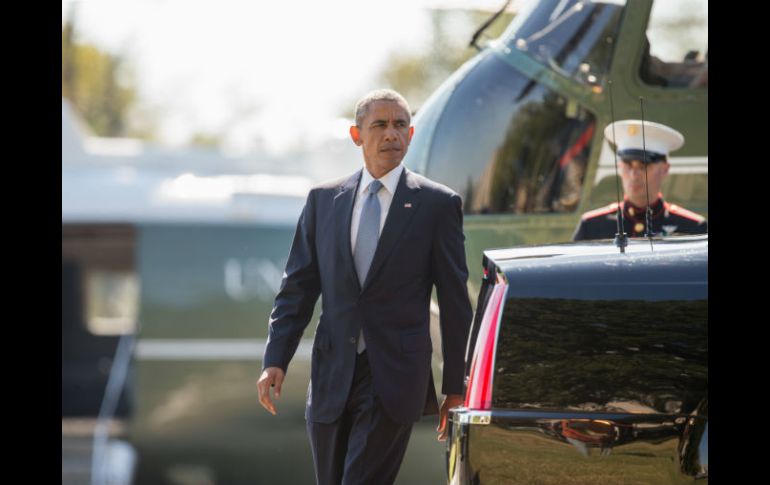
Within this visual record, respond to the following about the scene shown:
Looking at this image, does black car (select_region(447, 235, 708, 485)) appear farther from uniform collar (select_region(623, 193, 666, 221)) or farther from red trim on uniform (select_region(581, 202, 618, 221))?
red trim on uniform (select_region(581, 202, 618, 221))

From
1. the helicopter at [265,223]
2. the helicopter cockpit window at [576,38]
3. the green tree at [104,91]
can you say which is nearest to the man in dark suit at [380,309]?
the helicopter at [265,223]

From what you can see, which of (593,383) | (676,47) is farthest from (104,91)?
(593,383)

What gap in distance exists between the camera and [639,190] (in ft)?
19.8

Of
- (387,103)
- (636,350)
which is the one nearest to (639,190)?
(387,103)

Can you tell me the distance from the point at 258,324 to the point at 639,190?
8.74 meters

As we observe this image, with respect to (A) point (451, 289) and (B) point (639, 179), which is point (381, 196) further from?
(B) point (639, 179)

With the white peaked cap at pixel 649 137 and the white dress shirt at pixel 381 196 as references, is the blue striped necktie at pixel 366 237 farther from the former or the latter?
the white peaked cap at pixel 649 137

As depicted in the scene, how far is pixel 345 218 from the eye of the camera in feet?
15.4

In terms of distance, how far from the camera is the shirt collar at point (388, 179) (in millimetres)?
4695

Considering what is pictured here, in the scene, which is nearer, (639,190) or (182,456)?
(639,190)

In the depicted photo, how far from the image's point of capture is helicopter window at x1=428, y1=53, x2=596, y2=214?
700cm

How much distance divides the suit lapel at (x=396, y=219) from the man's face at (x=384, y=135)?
78 millimetres

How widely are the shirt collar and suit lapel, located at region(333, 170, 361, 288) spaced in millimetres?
30
